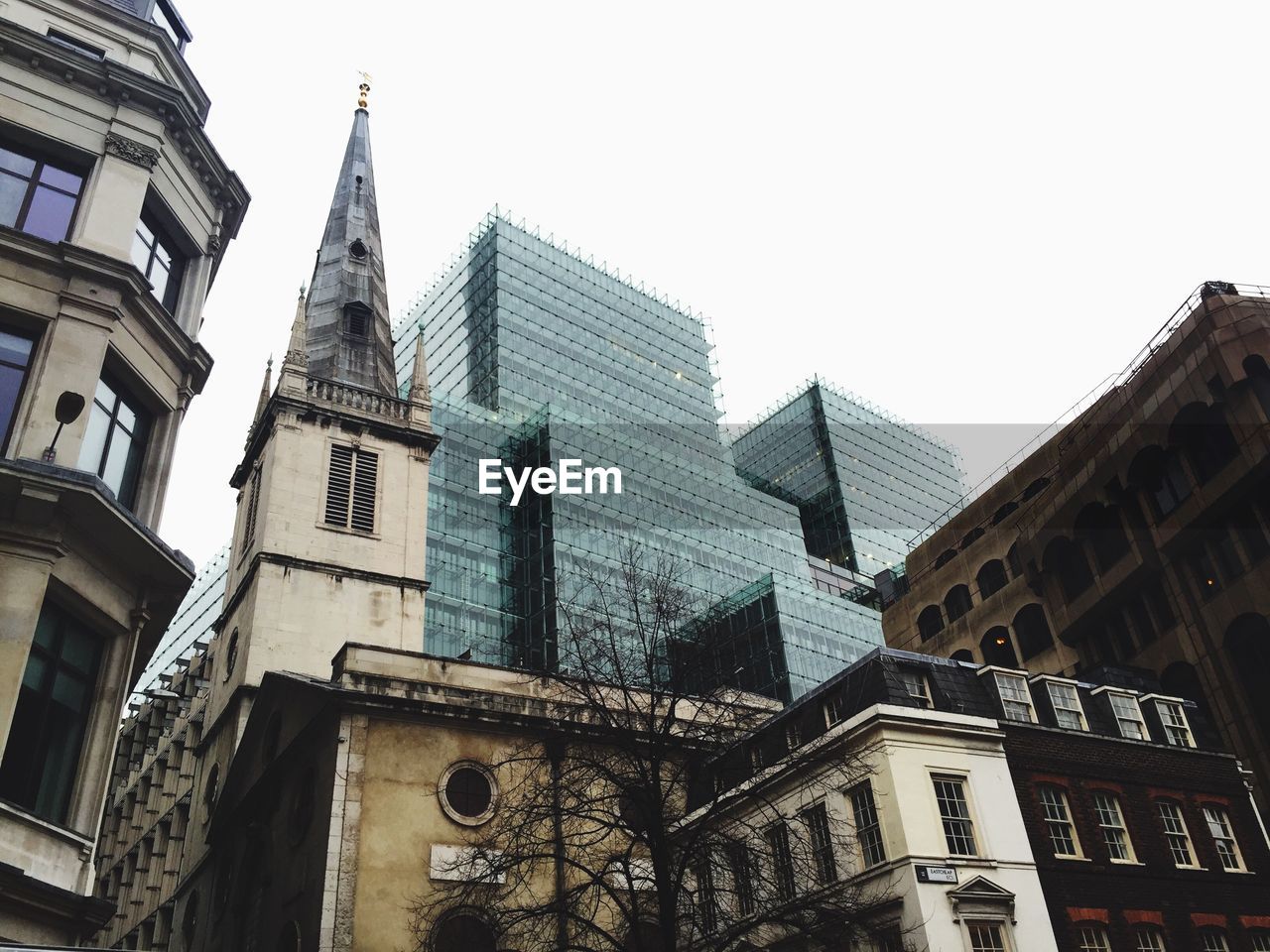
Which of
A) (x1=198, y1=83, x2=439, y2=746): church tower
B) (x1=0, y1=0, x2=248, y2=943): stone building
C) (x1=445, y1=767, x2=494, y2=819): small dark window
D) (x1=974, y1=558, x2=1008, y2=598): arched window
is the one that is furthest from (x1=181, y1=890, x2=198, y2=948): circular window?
(x1=974, y1=558, x2=1008, y2=598): arched window

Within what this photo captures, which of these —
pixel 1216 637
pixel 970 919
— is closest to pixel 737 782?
pixel 970 919

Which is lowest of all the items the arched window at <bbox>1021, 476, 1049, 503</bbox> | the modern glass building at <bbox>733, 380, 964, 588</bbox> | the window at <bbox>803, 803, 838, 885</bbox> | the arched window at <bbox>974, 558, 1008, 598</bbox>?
the window at <bbox>803, 803, 838, 885</bbox>

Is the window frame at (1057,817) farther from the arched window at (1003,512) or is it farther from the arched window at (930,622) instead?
the arched window at (930,622)

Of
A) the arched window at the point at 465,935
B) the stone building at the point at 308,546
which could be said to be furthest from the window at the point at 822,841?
the stone building at the point at 308,546

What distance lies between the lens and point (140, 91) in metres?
23.3

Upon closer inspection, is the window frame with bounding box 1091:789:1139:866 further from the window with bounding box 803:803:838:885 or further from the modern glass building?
the modern glass building

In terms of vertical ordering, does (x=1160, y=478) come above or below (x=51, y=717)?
above

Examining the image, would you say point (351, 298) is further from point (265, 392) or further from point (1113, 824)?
Answer: point (1113, 824)

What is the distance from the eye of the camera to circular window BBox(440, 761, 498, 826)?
25.8 meters

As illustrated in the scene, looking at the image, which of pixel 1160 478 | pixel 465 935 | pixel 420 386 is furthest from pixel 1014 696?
pixel 420 386

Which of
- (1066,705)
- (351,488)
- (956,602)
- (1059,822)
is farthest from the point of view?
(956,602)

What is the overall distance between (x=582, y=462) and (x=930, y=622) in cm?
2754

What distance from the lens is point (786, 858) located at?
20.0 meters

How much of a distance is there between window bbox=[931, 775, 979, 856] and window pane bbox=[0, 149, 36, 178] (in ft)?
72.2
